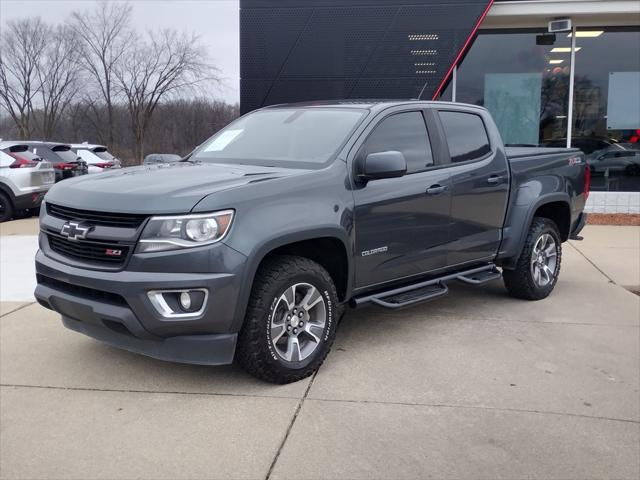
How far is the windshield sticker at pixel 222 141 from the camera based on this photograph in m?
5.20

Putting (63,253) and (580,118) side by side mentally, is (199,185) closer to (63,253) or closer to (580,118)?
(63,253)

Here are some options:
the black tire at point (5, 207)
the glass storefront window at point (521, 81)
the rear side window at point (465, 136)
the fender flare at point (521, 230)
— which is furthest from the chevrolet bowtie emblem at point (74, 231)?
the glass storefront window at point (521, 81)

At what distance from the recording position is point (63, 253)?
13.3ft

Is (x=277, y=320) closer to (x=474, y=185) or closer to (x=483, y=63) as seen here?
(x=474, y=185)

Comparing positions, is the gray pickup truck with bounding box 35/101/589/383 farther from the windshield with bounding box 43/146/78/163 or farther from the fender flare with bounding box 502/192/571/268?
the windshield with bounding box 43/146/78/163

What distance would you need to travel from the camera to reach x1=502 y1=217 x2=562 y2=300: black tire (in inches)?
238

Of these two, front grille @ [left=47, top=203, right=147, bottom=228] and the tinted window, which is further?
the tinted window

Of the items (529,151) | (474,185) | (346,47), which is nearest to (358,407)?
(474,185)

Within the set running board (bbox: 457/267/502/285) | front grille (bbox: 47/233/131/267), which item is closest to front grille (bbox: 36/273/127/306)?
front grille (bbox: 47/233/131/267)

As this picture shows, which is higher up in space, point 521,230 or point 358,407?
point 521,230

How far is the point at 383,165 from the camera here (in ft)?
13.9

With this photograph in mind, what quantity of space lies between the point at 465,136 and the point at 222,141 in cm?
219

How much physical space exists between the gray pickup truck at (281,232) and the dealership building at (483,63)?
7.35m

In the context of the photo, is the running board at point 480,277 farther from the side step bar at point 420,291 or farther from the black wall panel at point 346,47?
the black wall panel at point 346,47
